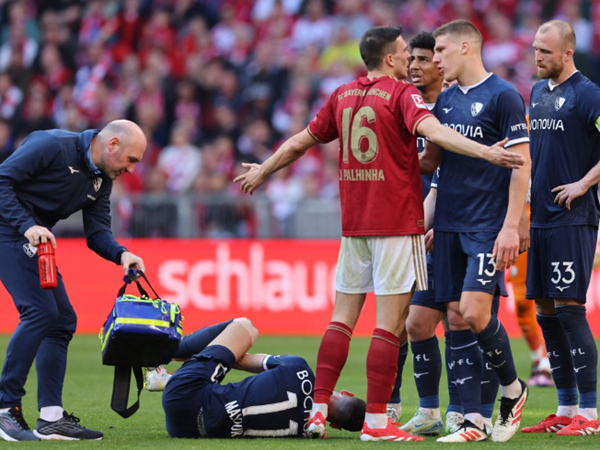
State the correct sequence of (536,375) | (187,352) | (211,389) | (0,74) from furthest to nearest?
(0,74) < (536,375) < (187,352) < (211,389)

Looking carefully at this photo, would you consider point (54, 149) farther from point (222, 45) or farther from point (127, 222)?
point (222, 45)

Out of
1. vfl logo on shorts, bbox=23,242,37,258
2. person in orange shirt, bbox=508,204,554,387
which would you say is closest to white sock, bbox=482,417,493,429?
vfl logo on shorts, bbox=23,242,37,258

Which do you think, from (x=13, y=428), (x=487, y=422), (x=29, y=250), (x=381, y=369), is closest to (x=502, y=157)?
(x=381, y=369)

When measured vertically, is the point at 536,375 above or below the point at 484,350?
below

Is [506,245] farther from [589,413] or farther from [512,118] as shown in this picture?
[589,413]

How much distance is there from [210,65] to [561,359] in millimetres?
13035

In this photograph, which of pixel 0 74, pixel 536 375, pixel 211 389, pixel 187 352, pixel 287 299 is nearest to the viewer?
pixel 211 389

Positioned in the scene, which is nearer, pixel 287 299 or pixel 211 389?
pixel 211 389

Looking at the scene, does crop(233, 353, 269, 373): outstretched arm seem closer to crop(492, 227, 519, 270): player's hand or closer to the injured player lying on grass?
the injured player lying on grass

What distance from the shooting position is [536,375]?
10312 mm

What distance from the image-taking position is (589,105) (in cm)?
709

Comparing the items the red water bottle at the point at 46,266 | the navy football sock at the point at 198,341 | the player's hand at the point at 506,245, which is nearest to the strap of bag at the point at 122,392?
the navy football sock at the point at 198,341

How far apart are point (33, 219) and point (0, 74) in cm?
1388

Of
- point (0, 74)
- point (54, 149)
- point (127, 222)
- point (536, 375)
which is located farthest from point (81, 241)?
point (54, 149)
